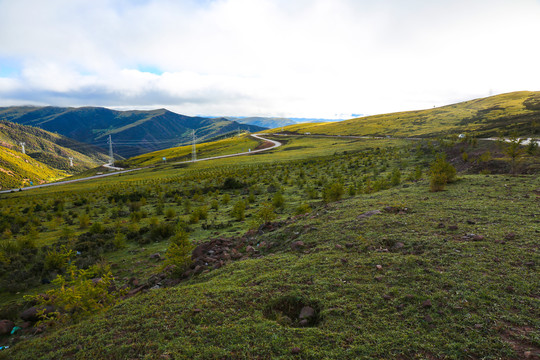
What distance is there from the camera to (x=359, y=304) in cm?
633

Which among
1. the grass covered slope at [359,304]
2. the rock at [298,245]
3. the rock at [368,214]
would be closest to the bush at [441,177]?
the grass covered slope at [359,304]

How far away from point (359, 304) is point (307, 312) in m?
1.35

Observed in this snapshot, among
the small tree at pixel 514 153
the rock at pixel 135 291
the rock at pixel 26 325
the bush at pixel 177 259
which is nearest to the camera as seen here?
the rock at pixel 26 325

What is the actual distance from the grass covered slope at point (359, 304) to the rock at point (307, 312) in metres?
0.19

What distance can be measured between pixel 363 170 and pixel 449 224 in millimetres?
25655

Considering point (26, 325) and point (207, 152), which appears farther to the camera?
point (207, 152)

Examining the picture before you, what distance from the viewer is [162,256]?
539 inches

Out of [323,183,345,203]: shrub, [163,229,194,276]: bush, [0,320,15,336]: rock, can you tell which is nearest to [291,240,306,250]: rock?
[163,229,194,276]: bush

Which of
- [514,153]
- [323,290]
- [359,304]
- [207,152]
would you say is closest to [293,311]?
[323,290]

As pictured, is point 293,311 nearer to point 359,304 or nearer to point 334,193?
point 359,304

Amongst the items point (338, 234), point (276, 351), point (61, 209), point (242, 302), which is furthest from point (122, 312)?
point (61, 209)

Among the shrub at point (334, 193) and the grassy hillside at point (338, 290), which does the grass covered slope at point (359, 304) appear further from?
the shrub at point (334, 193)

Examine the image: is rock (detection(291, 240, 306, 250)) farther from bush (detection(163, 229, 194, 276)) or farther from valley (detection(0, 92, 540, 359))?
bush (detection(163, 229, 194, 276))

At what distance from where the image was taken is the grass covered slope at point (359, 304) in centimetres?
522
